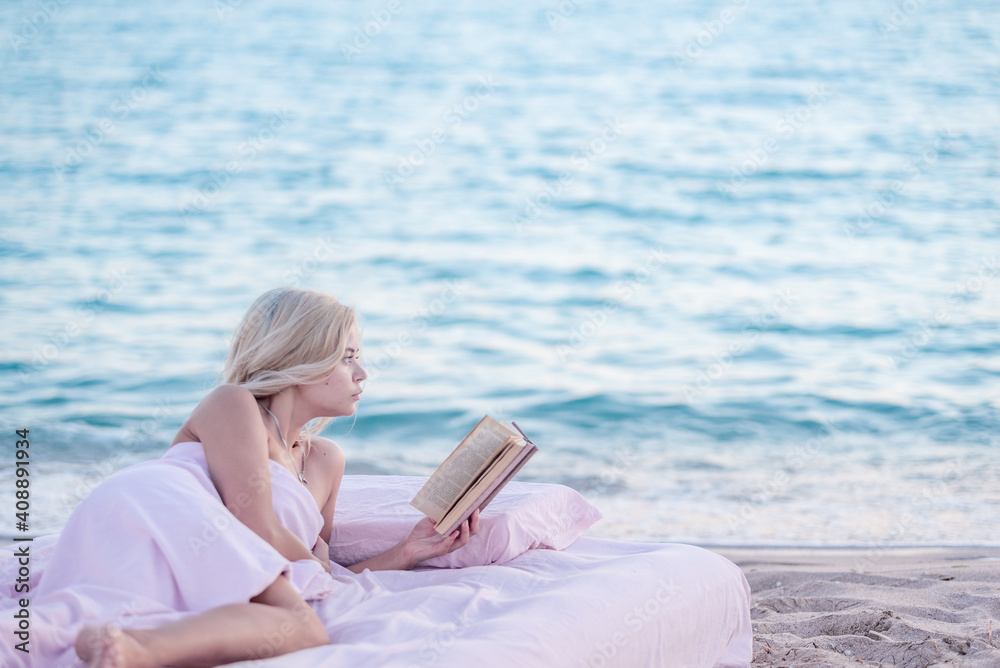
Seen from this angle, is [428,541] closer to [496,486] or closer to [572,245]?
[496,486]

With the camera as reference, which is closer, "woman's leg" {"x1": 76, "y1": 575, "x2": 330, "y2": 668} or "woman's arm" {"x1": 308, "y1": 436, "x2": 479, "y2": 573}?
"woman's leg" {"x1": 76, "y1": 575, "x2": 330, "y2": 668}

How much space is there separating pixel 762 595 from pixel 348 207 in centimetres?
1128

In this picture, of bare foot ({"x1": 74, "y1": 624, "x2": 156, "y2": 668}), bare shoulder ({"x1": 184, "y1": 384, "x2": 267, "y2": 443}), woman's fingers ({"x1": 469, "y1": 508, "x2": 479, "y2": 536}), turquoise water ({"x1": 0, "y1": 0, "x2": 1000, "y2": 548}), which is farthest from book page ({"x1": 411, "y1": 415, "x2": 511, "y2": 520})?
turquoise water ({"x1": 0, "y1": 0, "x2": 1000, "y2": 548})

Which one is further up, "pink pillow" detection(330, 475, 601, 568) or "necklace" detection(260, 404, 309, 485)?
"necklace" detection(260, 404, 309, 485)

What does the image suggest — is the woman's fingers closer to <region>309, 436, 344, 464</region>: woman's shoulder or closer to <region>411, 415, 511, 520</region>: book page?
<region>411, 415, 511, 520</region>: book page

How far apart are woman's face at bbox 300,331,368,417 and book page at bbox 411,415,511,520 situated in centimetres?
38

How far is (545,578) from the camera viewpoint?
3271 millimetres

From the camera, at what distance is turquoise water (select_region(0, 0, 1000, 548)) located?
7.23m

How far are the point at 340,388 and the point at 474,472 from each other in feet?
1.80

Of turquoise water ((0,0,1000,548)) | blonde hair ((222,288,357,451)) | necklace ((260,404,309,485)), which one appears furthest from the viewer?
turquoise water ((0,0,1000,548))

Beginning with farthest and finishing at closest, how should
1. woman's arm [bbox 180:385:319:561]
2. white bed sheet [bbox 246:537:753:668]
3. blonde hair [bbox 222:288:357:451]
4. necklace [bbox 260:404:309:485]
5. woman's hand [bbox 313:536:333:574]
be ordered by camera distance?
woman's hand [bbox 313:536:333:574], necklace [bbox 260:404:309:485], blonde hair [bbox 222:288:357:451], woman's arm [bbox 180:385:319:561], white bed sheet [bbox 246:537:753:668]

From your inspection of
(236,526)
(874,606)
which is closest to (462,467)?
(236,526)

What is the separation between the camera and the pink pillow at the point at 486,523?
Result: 348cm

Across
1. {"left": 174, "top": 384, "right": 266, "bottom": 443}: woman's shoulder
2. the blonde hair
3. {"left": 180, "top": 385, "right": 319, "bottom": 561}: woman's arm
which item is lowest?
{"left": 180, "top": 385, "right": 319, "bottom": 561}: woman's arm
